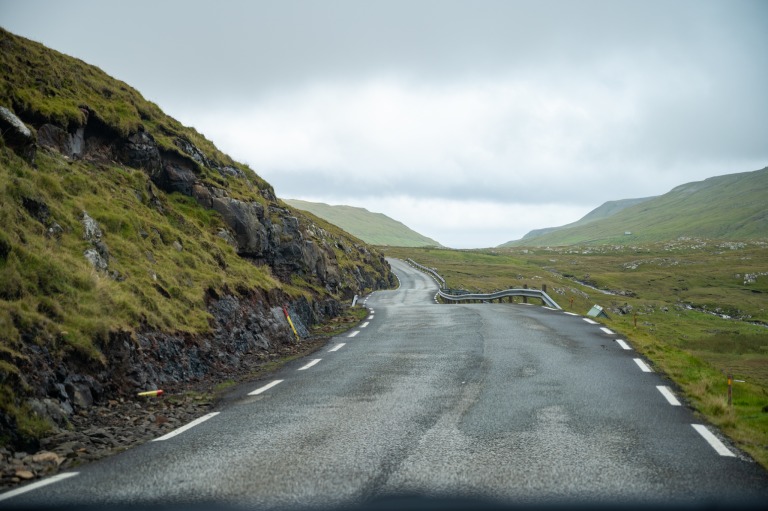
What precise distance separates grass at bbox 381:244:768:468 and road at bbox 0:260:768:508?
70cm

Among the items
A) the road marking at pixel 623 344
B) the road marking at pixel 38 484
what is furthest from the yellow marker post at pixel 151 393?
the road marking at pixel 623 344

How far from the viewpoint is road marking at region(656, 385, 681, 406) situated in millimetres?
8484

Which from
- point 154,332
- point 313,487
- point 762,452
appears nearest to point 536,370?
point 762,452

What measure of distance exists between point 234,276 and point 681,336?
34.0 metres

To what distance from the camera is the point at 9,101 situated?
14.6 meters

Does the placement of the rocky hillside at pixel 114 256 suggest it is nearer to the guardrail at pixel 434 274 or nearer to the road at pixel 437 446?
the road at pixel 437 446

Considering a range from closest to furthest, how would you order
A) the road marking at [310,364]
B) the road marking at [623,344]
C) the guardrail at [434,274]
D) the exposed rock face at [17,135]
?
1. the road marking at [310,364]
2. the exposed rock face at [17,135]
3. the road marking at [623,344]
4. the guardrail at [434,274]

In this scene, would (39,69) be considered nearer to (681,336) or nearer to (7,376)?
(7,376)

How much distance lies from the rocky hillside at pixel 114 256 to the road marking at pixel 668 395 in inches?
342

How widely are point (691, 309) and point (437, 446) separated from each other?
69.1m

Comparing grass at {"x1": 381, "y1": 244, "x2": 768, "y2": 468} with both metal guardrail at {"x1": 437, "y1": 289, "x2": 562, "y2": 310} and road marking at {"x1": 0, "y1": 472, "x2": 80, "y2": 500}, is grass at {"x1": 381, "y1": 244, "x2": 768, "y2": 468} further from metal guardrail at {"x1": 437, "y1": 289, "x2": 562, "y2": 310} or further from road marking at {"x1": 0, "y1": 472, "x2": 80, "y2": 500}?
road marking at {"x1": 0, "y1": 472, "x2": 80, "y2": 500}

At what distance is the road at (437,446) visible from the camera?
4996mm

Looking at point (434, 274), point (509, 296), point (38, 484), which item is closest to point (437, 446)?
point (38, 484)

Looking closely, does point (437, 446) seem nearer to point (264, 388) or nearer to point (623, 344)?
point (264, 388)
